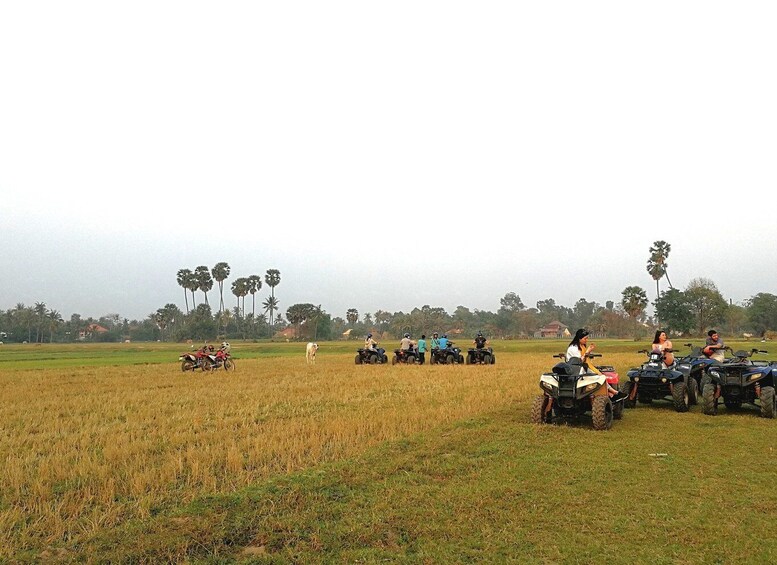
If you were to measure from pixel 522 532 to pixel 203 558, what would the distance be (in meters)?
2.58

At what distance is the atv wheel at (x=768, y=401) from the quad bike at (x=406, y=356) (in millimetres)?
18384

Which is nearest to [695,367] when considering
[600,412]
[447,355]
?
[600,412]

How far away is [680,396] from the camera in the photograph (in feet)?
36.1

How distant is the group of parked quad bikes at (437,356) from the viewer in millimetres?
26609

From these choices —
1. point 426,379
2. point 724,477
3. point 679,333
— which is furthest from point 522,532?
point 679,333

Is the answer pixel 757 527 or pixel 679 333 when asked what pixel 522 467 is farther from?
pixel 679 333

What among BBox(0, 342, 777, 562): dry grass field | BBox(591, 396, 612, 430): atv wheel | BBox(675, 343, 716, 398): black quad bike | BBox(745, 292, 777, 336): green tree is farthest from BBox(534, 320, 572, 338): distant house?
BBox(591, 396, 612, 430): atv wheel

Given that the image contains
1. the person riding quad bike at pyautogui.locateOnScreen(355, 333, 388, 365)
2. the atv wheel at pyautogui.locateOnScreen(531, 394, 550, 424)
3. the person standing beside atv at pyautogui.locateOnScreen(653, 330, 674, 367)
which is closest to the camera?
the atv wheel at pyautogui.locateOnScreen(531, 394, 550, 424)

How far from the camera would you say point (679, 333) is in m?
76.4

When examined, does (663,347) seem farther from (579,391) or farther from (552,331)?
(552,331)

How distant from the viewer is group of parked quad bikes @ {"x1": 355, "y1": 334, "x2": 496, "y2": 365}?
2661cm

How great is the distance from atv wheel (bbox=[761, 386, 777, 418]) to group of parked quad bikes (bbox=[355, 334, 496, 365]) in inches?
645

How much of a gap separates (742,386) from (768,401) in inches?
18.7

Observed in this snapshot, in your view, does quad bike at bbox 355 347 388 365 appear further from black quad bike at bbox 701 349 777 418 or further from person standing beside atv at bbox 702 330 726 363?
black quad bike at bbox 701 349 777 418
